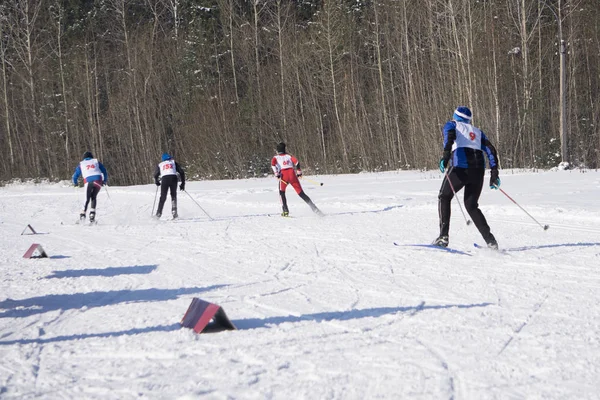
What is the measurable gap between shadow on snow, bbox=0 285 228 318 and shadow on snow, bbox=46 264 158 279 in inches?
45.1

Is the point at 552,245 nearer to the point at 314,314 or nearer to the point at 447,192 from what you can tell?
the point at 447,192

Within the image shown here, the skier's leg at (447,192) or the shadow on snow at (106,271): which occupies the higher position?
the skier's leg at (447,192)

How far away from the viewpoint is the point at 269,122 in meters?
36.5

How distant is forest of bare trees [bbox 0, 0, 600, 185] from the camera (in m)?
28.0

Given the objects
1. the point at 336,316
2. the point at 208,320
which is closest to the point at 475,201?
the point at 336,316

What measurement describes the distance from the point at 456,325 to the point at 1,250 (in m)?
8.13

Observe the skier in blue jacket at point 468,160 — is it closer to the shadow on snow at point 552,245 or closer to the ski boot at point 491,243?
the ski boot at point 491,243

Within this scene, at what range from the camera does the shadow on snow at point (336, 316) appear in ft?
15.4

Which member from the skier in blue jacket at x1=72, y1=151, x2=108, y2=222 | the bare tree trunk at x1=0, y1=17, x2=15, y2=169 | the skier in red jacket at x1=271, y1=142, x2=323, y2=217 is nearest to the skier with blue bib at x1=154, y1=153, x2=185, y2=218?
the skier in blue jacket at x1=72, y1=151, x2=108, y2=222

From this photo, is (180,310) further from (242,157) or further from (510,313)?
(242,157)

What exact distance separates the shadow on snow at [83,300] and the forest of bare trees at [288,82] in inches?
792

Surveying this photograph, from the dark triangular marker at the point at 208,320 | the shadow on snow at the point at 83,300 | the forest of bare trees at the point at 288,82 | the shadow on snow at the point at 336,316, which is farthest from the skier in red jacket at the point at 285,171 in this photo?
the forest of bare trees at the point at 288,82

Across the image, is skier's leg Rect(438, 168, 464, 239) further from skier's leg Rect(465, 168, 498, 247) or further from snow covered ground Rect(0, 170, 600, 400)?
snow covered ground Rect(0, 170, 600, 400)

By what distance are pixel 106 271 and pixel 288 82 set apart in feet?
98.5
